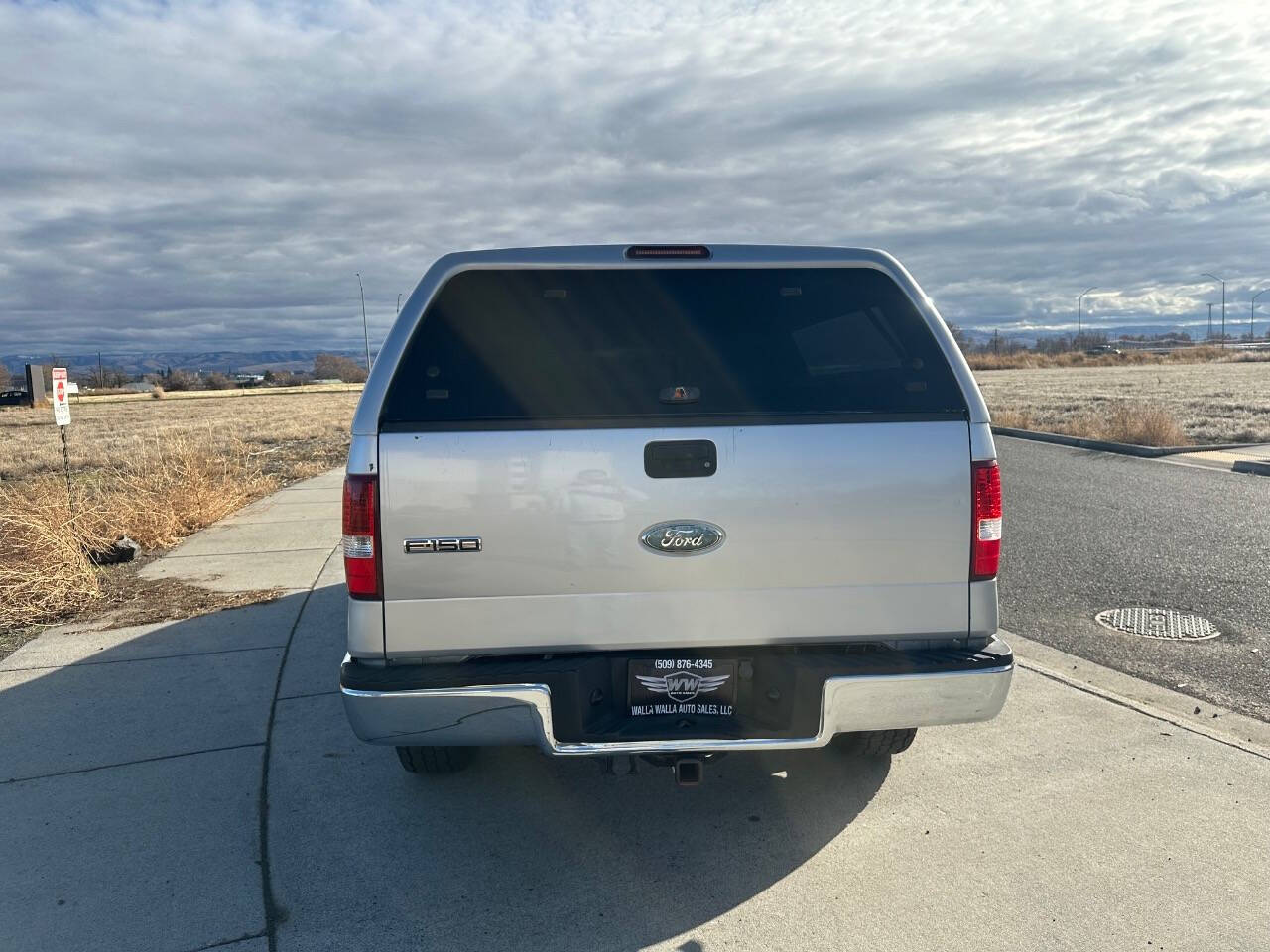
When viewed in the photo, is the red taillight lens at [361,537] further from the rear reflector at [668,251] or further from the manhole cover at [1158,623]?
the manhole cover at [1158,623]

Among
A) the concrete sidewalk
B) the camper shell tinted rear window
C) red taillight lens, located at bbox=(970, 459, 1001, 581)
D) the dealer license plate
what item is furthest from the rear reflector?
the concrete sidewalk

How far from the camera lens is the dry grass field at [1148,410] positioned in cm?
1630

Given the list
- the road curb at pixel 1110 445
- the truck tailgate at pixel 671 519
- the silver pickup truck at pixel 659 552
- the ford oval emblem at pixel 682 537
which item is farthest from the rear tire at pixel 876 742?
the road curb at pixel 1110 445

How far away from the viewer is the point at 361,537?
10.7 feet

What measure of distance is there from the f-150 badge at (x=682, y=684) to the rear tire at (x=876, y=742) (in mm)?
998

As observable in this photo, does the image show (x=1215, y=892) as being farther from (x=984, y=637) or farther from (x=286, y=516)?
(x=286, y=516)

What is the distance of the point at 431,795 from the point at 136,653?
3.06m

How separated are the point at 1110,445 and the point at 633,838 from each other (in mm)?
14227

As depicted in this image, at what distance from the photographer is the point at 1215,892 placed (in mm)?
3307

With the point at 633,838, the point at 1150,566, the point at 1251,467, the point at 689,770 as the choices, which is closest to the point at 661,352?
the point at 689,770

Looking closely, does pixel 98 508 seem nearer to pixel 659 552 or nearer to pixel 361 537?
pixel 361 537

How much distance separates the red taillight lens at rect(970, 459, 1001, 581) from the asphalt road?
238 centimetres

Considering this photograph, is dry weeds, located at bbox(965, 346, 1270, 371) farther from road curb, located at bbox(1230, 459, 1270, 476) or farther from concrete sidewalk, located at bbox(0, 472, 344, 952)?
concrete sidewalk, located at bbox(0, 472, 344, 952)

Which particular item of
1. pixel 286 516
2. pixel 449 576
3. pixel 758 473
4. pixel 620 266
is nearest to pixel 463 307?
pixel 620 266
